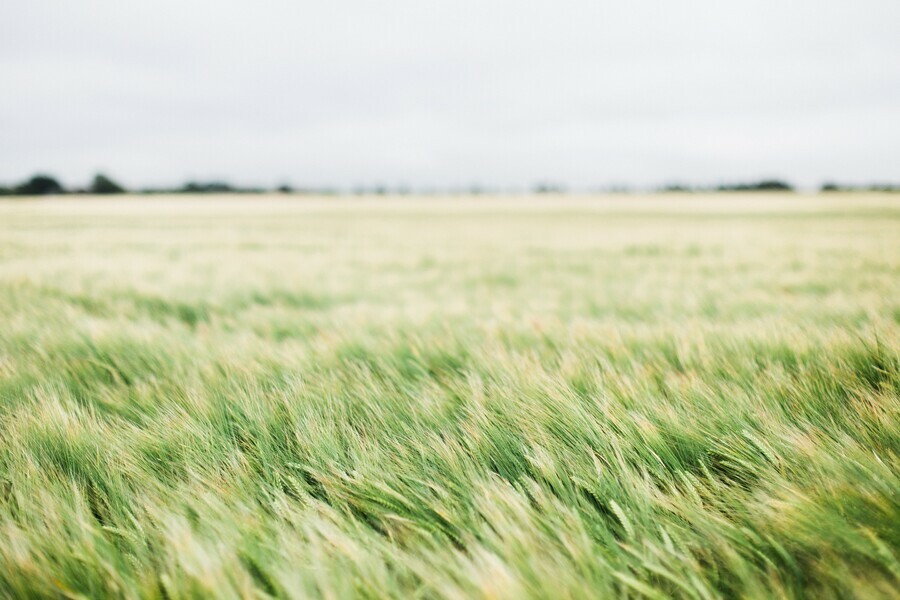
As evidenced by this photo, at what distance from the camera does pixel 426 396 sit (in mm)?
1429

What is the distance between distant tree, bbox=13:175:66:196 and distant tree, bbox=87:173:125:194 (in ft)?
11.6

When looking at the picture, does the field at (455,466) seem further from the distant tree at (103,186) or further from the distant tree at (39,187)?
the distant tree at (39,187)

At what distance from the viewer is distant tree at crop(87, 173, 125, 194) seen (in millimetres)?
61312

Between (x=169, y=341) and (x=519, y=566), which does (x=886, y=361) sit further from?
(x=169, y=341)

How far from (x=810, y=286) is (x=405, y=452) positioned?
237 inches

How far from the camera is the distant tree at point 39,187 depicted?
6009 centimetres

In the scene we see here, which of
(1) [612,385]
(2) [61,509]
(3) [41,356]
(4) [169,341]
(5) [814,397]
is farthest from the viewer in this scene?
(4) [169,341]

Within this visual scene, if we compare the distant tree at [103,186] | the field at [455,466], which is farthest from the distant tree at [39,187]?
the field at [455,466]

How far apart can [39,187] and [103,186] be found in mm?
8236

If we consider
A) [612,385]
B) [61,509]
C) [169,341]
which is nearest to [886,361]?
[612,385]

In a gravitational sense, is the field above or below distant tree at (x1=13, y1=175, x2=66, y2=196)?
below

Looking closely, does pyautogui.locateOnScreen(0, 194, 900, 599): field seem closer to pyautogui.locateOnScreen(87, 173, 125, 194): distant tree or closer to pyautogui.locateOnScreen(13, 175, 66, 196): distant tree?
pyautogui.locateOnScreen(87, 173, 125, 194): distant tree

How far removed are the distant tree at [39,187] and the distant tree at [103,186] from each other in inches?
139

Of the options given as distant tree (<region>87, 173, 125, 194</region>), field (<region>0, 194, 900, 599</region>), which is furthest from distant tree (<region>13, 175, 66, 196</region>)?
field (<region>0, 194, 900, 599</region>)
